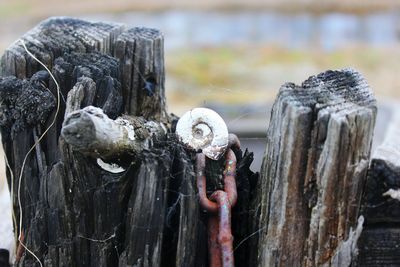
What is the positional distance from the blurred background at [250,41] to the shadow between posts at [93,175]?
3.15m

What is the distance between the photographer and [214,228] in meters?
1.95

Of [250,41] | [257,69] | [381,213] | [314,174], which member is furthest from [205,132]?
[250,41]

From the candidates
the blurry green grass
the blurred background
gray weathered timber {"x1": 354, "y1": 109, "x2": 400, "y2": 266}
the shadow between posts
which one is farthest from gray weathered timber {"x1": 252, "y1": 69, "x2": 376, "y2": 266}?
the blurry green grass

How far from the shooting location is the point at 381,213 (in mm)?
1863

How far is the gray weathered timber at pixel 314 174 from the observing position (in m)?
1.75

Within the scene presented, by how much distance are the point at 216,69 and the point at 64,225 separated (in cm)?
1212

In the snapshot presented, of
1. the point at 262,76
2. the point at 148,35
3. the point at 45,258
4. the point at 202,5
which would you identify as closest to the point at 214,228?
the point at 45,258

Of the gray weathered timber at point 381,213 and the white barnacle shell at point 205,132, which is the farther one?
the white barnacle shell at point 205,132

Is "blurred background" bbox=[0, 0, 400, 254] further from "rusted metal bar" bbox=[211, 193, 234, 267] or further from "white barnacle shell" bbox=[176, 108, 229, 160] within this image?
A: "rusted metal bar" bbox=[211, 193, 234, 267]

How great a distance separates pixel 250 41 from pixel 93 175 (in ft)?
48.8

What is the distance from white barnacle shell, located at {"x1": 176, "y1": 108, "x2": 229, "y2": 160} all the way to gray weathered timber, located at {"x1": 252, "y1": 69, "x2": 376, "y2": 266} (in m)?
0.23

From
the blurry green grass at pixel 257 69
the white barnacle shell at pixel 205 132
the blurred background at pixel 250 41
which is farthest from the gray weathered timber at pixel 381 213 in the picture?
the blurry green grass at pixel 257 69

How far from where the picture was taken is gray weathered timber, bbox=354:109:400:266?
181cm

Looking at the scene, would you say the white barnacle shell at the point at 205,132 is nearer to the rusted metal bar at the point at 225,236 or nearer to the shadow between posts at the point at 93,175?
the shadow between posts at the point at 93,175
